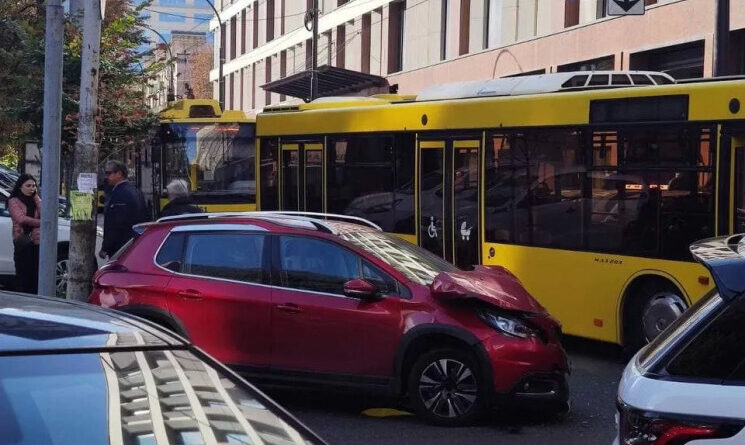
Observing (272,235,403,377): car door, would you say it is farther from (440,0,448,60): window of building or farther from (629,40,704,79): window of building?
(440,0,448,60): window of building

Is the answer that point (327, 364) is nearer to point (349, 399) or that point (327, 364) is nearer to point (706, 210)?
point (349, 399)

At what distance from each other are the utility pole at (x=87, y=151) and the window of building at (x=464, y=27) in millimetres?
21117

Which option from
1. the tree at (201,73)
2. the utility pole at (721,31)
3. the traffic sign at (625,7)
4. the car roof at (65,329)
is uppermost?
the tree at (201,73)

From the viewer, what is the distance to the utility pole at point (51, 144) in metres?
10.0

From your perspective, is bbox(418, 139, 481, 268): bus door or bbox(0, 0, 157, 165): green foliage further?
bbox(0, 0, 157, 165): green foliage

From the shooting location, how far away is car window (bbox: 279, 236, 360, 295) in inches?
313

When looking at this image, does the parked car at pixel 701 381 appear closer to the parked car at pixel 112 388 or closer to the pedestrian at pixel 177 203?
the parked car at pixel 112 388

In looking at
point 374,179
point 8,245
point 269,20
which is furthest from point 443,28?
point 269,20

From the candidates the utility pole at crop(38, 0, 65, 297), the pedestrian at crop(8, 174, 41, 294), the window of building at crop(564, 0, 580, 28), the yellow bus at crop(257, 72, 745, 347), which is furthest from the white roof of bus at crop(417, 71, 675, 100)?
the window of building at crop(564, 0, 580, 28)

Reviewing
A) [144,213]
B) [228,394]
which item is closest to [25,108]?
[144,213]

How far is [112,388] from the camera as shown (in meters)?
2.82

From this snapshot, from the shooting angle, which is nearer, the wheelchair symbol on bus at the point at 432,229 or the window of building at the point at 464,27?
the wheelchair symbol on bus at the point at 432,229

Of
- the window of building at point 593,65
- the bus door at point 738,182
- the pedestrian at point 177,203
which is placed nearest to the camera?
the bus door at point 738,182

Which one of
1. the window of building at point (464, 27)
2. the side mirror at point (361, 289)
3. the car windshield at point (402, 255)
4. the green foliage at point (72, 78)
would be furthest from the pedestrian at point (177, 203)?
the window of building at point (464, 27)
